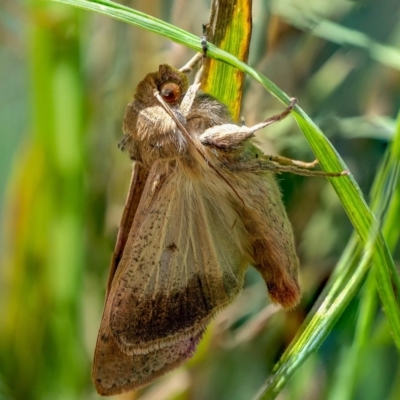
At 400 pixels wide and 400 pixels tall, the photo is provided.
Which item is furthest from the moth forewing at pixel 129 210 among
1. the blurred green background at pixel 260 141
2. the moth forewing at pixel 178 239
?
the blurred green background at pixel 260 141

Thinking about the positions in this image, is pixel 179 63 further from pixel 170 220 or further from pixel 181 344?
pixel 181 344

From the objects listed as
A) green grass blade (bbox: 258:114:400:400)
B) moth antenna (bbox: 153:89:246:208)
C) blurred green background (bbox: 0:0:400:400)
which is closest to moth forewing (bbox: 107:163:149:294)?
moth antenna (bbox: 153:89:246:208)

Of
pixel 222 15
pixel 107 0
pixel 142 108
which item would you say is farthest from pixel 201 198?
pixel 107 0

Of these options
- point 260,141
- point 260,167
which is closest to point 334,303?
point 260,167

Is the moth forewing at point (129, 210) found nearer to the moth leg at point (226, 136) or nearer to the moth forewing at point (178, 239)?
the moth forewing at point (178, 239)

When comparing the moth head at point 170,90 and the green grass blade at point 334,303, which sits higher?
the moth head at point 170,90

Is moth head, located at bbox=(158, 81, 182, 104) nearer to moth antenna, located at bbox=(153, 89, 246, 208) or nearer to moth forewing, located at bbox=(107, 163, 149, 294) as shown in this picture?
moth antenna, located at bbox=(153, 89, 246, 208)

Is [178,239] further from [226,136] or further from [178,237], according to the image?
[226,136]
